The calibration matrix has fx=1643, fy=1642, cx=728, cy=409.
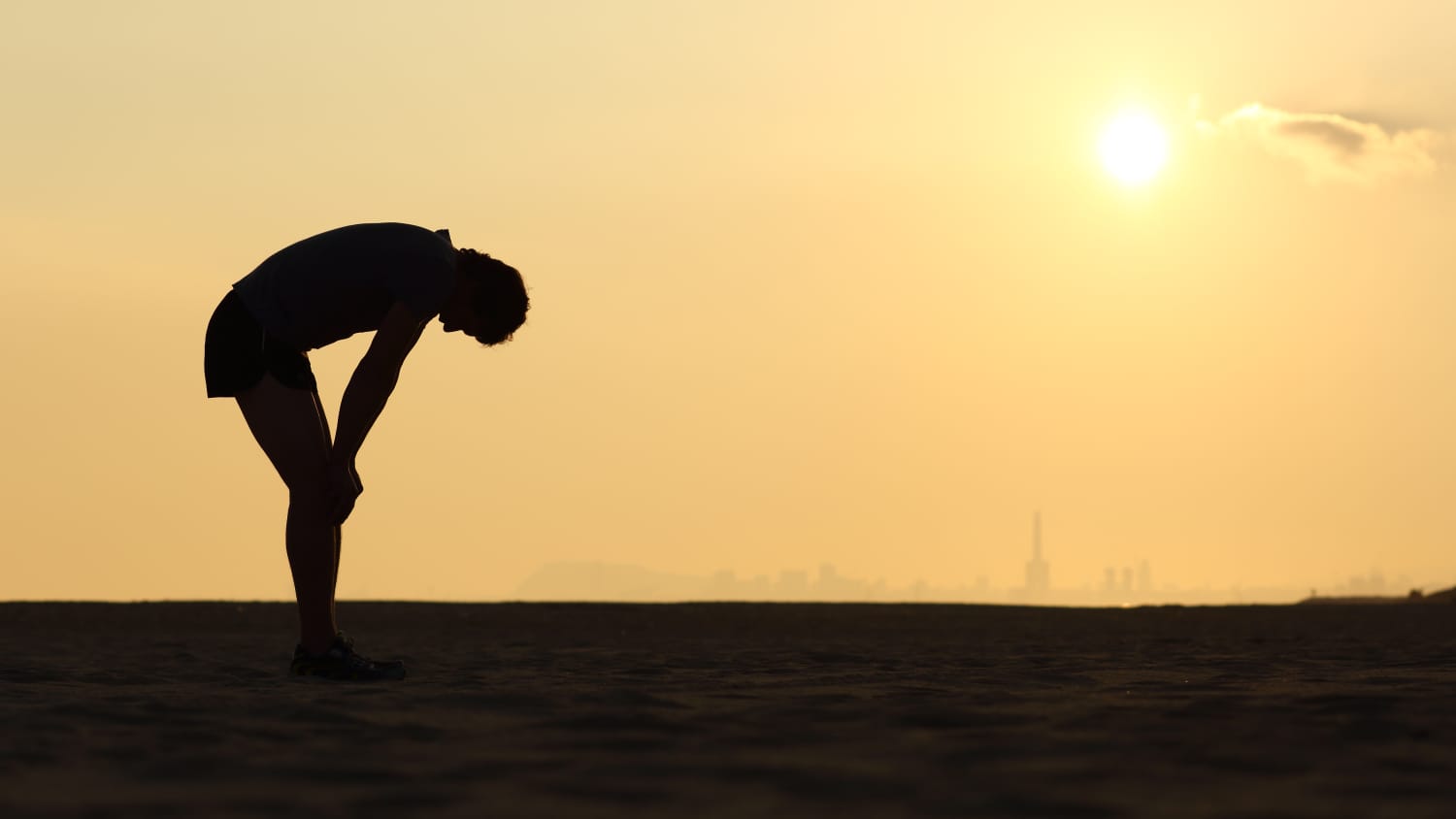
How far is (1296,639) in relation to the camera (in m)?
8.39

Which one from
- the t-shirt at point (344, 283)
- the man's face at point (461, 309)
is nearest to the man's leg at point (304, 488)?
the t-shirt at point (344, 283)

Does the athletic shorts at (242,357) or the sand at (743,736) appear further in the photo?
the athletic shorts at (242,357)

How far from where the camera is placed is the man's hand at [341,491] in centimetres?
512

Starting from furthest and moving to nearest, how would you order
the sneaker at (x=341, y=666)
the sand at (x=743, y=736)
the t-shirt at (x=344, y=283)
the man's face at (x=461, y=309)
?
the man's face at (x=461, y=309), the t-shirt at (x=344, y=283), the sneaker at (x=341, y=666), the sand at (x=743, y=736)

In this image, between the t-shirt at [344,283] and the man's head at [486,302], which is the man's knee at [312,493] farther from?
the man's head at [486,302]

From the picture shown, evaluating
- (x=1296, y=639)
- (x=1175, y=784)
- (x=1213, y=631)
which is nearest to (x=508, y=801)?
(x=1175, y=784)

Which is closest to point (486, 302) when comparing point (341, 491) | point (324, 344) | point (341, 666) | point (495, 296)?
point (495, 296)

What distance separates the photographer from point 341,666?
16.7 feet

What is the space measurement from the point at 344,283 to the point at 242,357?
397 millimetres

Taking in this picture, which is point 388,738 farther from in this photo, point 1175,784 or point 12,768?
point 1175,784

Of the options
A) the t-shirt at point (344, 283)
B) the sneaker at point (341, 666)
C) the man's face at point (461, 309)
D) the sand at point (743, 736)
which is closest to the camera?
the sand at point (743, 736)

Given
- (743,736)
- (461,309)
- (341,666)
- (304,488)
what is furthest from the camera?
(461,309)

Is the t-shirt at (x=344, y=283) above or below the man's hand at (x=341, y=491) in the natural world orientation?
above

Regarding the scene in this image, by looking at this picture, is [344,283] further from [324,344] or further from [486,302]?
[486,302]
